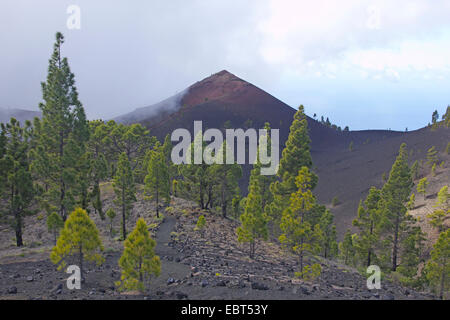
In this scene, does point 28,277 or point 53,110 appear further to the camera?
point 53,110

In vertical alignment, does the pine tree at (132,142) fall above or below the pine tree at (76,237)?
above

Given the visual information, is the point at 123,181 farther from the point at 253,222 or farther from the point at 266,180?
the point at 266,180

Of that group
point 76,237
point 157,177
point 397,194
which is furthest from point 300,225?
point 397,194

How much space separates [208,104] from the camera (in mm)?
183625

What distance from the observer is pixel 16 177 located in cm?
2488

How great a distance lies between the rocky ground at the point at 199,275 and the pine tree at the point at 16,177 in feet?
13.3

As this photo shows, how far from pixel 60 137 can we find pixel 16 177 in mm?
4965

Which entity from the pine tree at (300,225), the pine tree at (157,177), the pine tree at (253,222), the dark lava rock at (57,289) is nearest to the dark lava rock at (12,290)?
the dark lava rock at (57,289)

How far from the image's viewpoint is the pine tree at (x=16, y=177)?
2497cm

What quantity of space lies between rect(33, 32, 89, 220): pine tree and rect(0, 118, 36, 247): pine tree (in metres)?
1.16

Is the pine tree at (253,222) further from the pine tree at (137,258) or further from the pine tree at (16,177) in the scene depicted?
the pine tree at (16,177)
